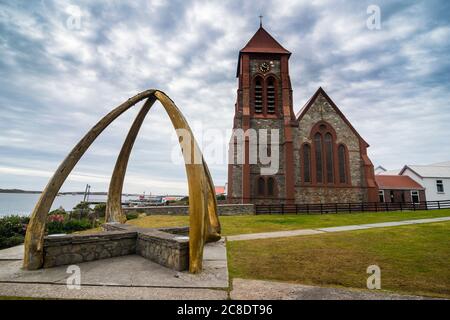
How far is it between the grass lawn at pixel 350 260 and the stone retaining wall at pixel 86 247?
3.19 meters

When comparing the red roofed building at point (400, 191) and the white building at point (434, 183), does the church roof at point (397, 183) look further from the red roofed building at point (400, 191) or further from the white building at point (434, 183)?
the white building at point (434, 183)

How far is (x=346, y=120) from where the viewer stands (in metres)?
26.9

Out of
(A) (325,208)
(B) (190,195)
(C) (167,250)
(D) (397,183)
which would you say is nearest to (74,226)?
(C) (167,250)

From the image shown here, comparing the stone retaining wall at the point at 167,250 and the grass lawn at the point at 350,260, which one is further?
the stone retaining wall at the point at 167,250

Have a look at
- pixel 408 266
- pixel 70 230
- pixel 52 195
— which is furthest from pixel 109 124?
pixel 408 266

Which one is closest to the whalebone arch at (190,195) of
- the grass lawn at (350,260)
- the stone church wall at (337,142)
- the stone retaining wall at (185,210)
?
the grass lawn at (350,260)

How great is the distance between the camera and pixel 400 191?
30.9 meters

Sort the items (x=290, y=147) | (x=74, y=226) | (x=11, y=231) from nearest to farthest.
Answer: (x=11, y=231) → (x=74, y=226) → (x=290, y=147)

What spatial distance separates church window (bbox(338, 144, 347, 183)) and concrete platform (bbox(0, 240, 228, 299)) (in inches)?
907

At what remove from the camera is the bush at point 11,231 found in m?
8.82

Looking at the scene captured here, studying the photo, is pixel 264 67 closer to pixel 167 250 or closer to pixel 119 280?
pixel 167 250

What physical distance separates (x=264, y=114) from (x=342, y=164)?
10150 mm

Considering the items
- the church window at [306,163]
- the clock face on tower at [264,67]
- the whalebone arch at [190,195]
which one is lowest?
the whalebone arch at [190,195]

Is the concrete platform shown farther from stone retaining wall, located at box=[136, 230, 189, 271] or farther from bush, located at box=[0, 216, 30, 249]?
bush, located at box=[0, 216, 30, 249]
